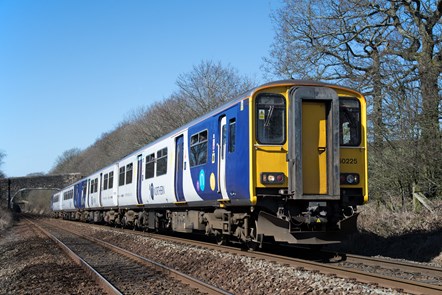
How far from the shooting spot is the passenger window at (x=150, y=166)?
1655 cm

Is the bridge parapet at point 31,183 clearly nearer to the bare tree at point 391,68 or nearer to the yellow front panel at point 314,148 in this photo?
the bare tree at point 391,68

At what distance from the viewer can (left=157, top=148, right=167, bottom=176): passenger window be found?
1504 centimetres

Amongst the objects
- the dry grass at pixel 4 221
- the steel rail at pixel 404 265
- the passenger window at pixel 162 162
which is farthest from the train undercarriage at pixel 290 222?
the dry grass at pixel 4 221

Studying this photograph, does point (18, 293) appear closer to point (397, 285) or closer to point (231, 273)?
point (231, 273)

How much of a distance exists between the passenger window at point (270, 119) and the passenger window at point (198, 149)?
2550mm

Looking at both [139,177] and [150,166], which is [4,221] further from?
[150,166]

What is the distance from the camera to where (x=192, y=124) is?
12836 millimetres

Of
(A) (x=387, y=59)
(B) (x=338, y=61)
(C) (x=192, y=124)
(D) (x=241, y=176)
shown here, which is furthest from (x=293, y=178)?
(B) (x=338, y=61)

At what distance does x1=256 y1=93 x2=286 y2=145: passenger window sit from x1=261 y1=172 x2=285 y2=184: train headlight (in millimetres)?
589

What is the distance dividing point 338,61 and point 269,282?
47.3ft

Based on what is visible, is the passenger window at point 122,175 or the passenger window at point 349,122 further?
the passenger window at point 122,175

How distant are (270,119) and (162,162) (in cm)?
668

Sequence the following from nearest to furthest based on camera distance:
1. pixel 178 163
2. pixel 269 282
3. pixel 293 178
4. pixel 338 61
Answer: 1. pixel 269 282
2. pixel 293 178
3. pixel 178 163
4. pixel 338 61

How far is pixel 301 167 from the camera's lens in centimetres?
898
